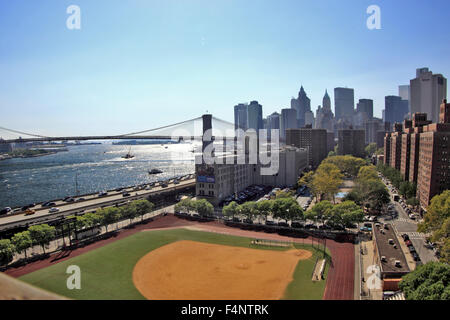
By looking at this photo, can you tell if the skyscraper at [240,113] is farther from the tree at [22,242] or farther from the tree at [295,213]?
the tree at [22,242]

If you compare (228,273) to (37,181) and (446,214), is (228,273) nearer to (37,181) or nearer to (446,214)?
(446,214)

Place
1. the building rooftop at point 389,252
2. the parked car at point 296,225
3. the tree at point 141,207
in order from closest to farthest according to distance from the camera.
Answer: the building rooftop at point 389,252, the parked car at point 296,225, the tree at point 141,207

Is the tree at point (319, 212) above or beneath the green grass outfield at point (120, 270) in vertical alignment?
above

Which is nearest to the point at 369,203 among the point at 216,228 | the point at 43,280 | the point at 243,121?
the point at 216,228

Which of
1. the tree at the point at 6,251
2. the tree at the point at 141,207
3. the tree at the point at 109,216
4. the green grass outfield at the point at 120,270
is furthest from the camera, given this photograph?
the tree at the point at 141,207

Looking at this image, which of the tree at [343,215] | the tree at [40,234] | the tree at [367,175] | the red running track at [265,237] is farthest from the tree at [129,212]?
the tree at [367,175]

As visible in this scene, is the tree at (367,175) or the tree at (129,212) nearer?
the tree at (129,212)
